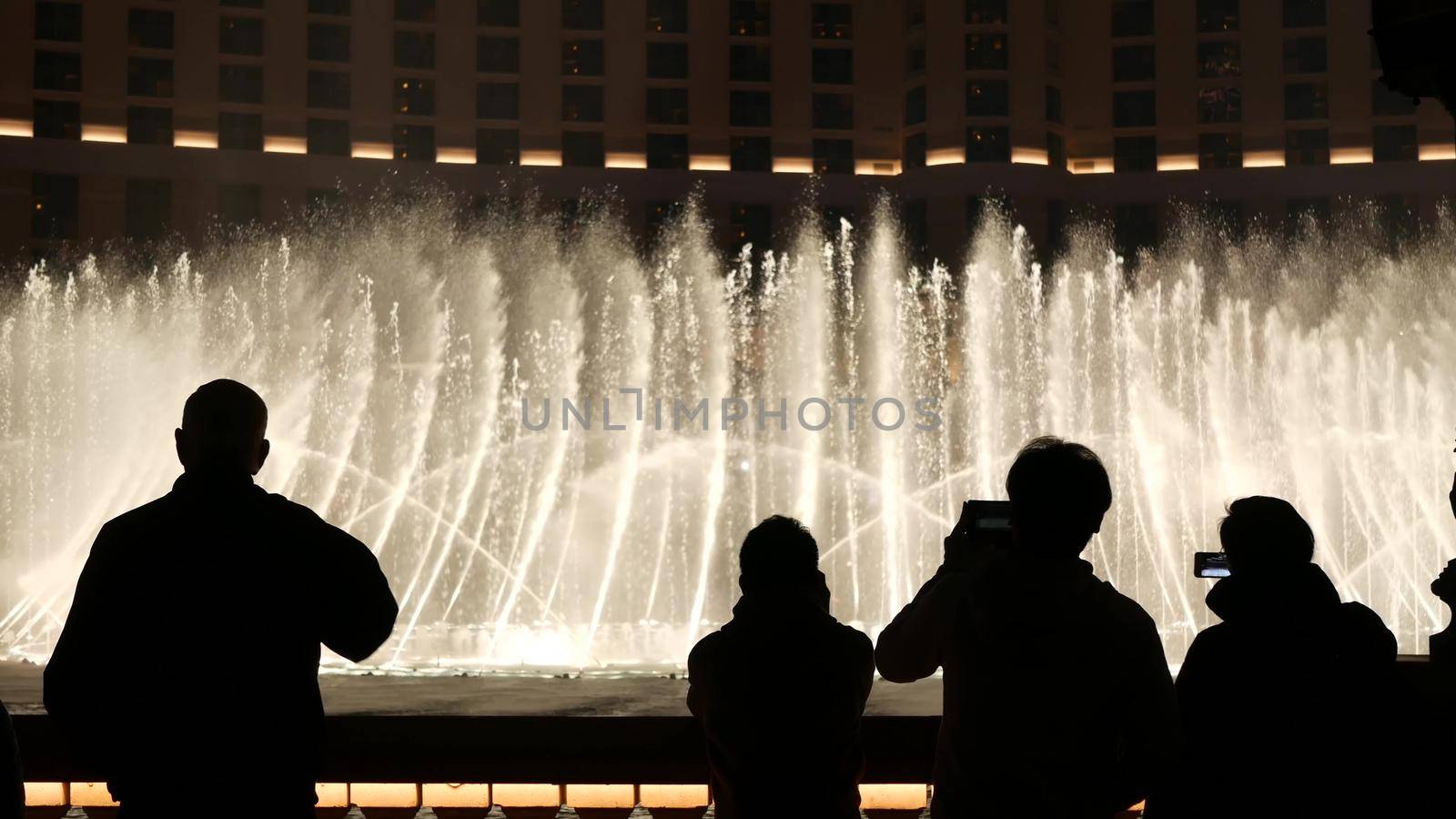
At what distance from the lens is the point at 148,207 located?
45.5 meters

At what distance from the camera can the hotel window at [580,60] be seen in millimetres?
48656

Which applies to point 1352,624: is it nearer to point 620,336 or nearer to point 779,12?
point 620,336

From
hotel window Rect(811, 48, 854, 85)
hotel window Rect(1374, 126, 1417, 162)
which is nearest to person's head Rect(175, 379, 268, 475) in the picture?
hotel window Rect(811, 48, 854, 85)

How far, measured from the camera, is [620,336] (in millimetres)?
38750

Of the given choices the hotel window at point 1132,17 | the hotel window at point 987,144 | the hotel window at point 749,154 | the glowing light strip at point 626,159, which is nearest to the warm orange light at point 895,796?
the hotel window at point 987,144

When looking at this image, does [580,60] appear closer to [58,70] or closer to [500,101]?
[500,101]

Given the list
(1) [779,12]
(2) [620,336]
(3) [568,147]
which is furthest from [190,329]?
(1) [779,12]

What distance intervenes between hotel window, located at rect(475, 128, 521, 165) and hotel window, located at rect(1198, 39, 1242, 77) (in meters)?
22.9

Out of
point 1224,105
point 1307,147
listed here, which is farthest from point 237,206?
point 1307,147

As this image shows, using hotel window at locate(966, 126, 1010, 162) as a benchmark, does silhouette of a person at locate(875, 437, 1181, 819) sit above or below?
below

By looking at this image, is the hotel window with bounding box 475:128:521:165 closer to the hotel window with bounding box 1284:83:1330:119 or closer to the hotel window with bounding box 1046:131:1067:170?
the hotel window with bounding box 1046:131:1067:170

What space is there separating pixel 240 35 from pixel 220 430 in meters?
47.8

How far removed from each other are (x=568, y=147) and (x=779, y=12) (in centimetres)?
864

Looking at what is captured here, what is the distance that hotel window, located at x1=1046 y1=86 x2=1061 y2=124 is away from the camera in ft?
158
